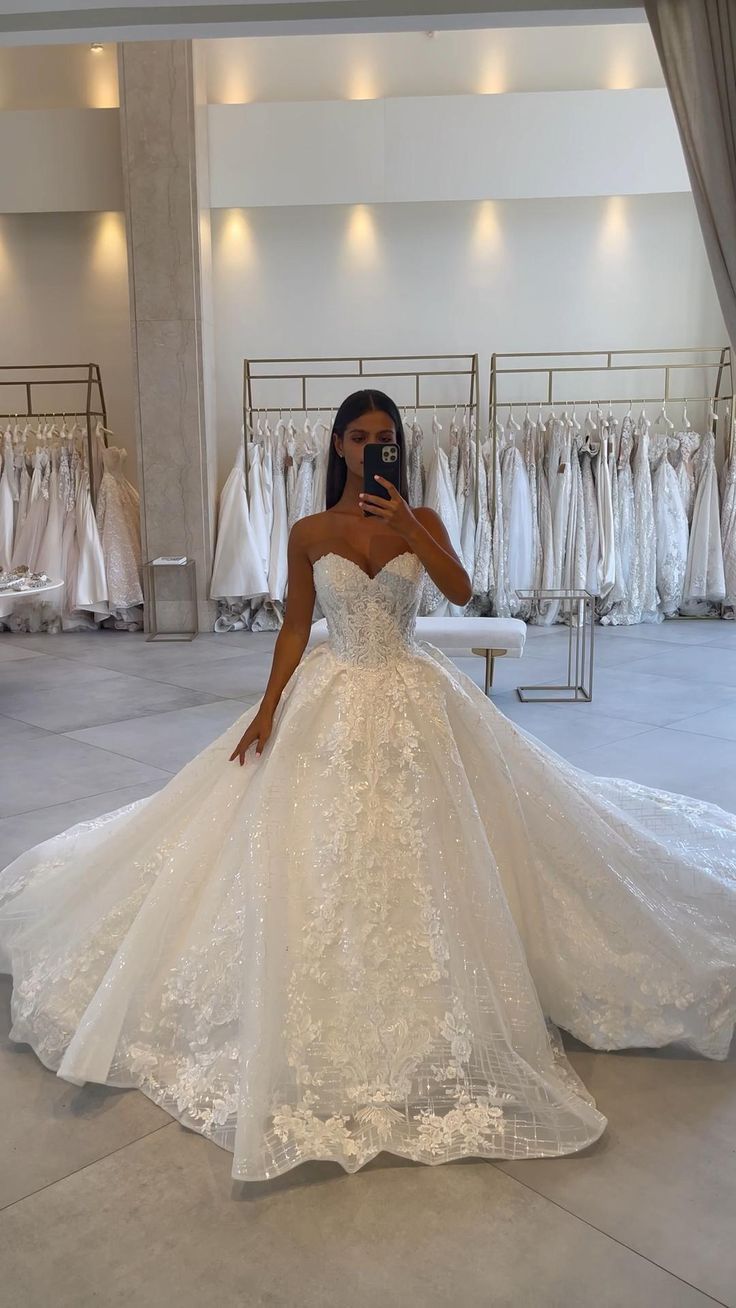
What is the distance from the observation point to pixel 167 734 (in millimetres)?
5211

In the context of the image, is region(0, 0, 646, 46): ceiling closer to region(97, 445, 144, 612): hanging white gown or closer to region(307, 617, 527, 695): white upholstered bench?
region(307, 617, 527, 695): white upholstered bench

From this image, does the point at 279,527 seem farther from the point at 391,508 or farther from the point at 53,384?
the point at 391,508

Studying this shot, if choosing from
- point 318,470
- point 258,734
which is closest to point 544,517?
point 318,470

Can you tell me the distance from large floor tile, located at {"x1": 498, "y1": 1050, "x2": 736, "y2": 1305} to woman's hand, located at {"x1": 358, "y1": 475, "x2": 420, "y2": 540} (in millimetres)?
1228

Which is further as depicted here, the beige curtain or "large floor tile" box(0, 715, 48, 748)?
"large floor tile" box(0, 715, 48, 748)

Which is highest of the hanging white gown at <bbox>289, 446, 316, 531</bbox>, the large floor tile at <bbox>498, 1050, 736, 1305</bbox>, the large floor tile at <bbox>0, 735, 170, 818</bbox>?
the hanging white gown at <bbox>289, 446, 316, 531</bbox>

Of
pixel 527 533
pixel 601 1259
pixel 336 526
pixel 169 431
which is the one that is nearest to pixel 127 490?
pixel 169 431

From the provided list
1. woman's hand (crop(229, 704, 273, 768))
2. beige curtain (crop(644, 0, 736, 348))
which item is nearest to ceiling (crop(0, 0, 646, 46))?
beige curtain (crop(644, 0, 736, 348))

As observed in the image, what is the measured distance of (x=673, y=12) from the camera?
2775 millimetres

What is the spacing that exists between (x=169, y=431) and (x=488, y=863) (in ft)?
20.0

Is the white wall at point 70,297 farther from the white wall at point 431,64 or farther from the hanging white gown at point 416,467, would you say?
the hanging white gown at point 416,467

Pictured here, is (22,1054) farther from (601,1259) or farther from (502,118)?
(502,118)

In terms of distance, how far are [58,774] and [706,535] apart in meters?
5.48

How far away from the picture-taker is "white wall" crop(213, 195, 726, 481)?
8.69 meters
